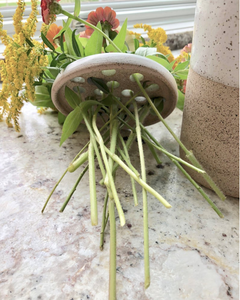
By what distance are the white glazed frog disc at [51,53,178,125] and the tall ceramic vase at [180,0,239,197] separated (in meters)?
0.03

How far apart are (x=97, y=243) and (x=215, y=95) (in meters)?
0.19

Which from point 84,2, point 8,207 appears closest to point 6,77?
point 8,207

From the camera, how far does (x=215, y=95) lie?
29 cm

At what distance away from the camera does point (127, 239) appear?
29 cm

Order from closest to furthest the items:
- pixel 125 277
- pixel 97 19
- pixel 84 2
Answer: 1. pixel 125 277
2. pixel 97 19
3. pixel 84 2

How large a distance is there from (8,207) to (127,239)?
0.14 metres

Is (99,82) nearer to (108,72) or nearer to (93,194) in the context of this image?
(108,72)

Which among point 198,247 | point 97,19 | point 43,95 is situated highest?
point 97,19

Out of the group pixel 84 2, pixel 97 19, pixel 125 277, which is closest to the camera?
pixel 125 277

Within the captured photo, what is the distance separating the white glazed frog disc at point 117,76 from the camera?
27 centimetres

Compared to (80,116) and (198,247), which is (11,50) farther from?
(198,247)

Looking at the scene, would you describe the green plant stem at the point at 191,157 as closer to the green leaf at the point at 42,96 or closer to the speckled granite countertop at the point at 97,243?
the speckled granite countertop at the point at 97,243

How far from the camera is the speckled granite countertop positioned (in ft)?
0.80

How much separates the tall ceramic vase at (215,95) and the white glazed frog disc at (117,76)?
0.03m
